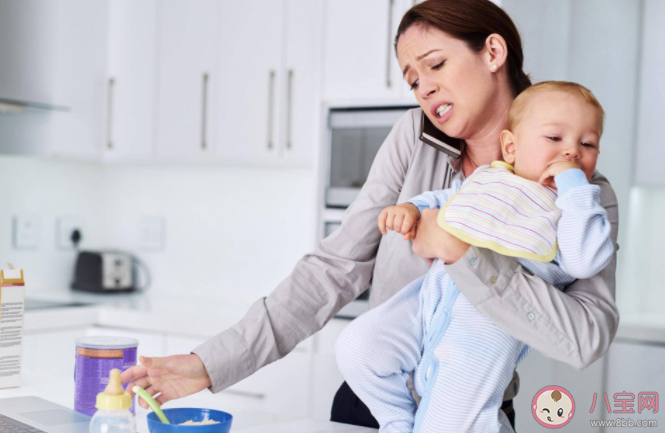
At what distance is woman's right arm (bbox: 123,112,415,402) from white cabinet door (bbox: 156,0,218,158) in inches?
67.9

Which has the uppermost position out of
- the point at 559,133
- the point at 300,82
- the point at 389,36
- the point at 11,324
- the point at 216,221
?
the point at 389,36

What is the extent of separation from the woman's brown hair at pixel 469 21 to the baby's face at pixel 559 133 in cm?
21

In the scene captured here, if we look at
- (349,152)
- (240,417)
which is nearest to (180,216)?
(349,152)

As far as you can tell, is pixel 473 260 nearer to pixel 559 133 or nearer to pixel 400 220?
pixel 400 220

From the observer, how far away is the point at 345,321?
97.0 inches

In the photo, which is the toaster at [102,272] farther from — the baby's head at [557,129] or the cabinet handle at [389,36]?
the baby's head at [557,129]

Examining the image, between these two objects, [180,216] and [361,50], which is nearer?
[361,50]

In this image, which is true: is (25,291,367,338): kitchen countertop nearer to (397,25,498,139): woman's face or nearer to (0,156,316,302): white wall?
(0,156,316,302): white wall

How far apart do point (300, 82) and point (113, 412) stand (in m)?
2.06

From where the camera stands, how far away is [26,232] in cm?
318

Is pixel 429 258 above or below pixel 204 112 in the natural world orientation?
below

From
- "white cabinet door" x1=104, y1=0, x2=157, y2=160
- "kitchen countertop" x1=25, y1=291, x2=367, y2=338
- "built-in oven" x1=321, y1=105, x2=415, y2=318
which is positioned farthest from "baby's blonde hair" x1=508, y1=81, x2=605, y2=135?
"white cabinet door" x1=104, y1=0, x2=157, y2=160

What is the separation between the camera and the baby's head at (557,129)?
108 centimetres

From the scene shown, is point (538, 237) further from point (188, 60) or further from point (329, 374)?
point (188, 60)
